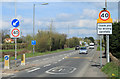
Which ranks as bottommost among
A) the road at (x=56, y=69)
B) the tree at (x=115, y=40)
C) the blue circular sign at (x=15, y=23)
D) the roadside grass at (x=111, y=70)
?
the road at (x=56, y=69)

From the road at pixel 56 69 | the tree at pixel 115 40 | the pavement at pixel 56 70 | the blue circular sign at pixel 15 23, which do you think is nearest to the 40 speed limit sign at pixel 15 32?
the blue circular sign at pixel 15 23

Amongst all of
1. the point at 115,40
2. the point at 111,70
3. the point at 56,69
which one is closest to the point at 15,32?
the point at 56,69

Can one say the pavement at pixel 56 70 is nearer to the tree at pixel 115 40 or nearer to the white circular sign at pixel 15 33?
the white circular sign at pixel 15 33

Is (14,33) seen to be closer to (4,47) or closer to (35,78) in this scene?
(35,78)

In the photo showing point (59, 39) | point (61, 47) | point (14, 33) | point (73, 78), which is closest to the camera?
point (73, 78)

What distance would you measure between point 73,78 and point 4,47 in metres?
46.0

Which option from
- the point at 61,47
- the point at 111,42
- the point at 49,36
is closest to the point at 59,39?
the point at 61,47

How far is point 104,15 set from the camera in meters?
14.4

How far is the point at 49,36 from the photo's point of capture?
51.9 meters

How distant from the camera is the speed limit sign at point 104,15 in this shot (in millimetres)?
14172

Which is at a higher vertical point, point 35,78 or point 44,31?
point 44,31

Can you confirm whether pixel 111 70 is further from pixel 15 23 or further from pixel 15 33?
pixel 15 23

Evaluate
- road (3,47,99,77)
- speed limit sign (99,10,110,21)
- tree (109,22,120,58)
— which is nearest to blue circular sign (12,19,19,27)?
road (3,47,99,77)

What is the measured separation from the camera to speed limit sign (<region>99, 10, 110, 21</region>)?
14.2m
